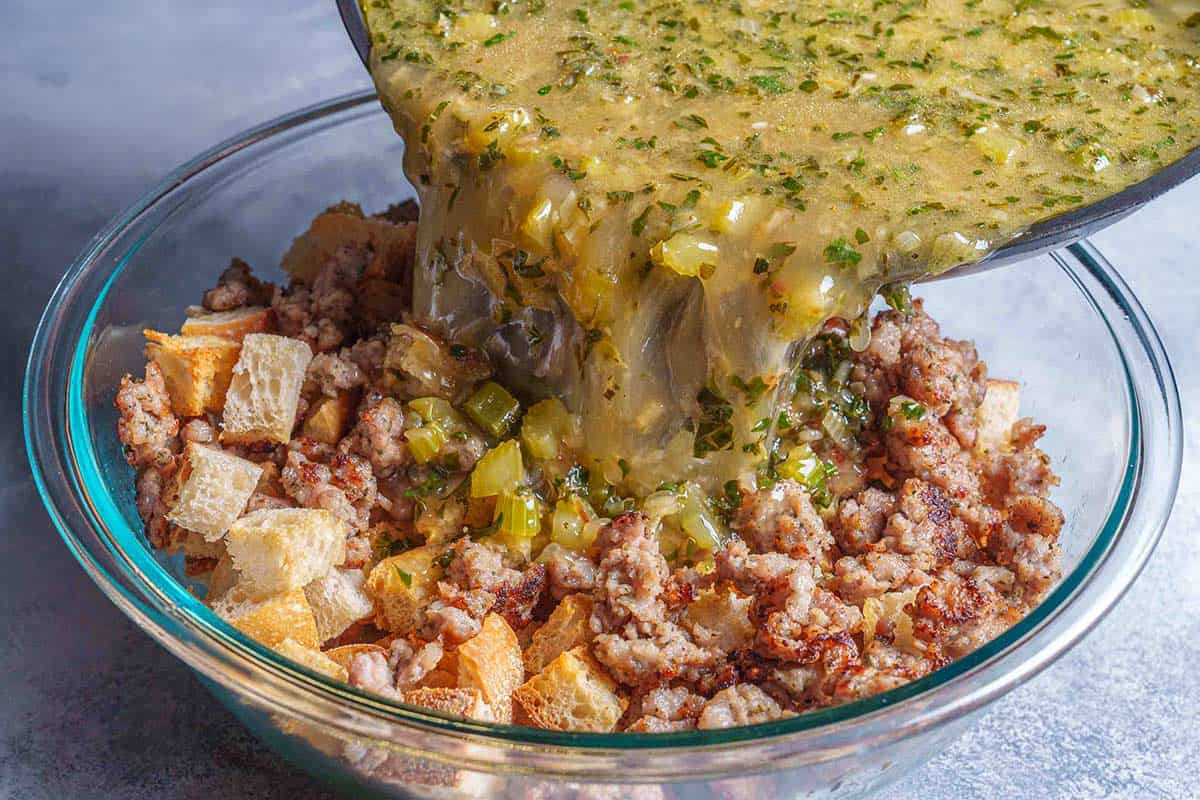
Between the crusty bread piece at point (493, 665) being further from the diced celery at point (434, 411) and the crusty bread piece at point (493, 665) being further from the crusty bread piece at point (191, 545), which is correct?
the crusty bread piece at point (191, 545)

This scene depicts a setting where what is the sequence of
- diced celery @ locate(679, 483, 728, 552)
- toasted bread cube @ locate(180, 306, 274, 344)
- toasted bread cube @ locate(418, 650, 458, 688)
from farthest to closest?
toasted bread cube @ locate(180, 306, 274, 344) → diced celery @ locate(679, 483, 728, 552) → toasted bread cube @ locate(418, 650, 458, 688)

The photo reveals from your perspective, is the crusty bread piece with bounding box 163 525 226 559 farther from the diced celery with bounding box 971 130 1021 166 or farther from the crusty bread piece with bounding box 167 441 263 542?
the diced celery with bounding box 971 130 1021 166

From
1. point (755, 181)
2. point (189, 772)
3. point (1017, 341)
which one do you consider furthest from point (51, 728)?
point (1017, 341)

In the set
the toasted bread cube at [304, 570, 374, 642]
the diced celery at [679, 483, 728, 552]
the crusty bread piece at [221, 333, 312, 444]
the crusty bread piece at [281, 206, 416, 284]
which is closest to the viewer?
the toasted bread cube at [304, 570, 374, 642]

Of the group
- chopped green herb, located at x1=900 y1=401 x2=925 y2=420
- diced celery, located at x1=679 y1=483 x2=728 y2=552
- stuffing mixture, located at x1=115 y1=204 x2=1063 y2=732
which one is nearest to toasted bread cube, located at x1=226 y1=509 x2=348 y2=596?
stuffing mixture, located at x1=115 y1=204 x2=1063 y2=732

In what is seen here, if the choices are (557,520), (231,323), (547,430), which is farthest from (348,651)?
(231,323)

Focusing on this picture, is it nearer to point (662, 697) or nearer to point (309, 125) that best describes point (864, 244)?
point (662, 697)
